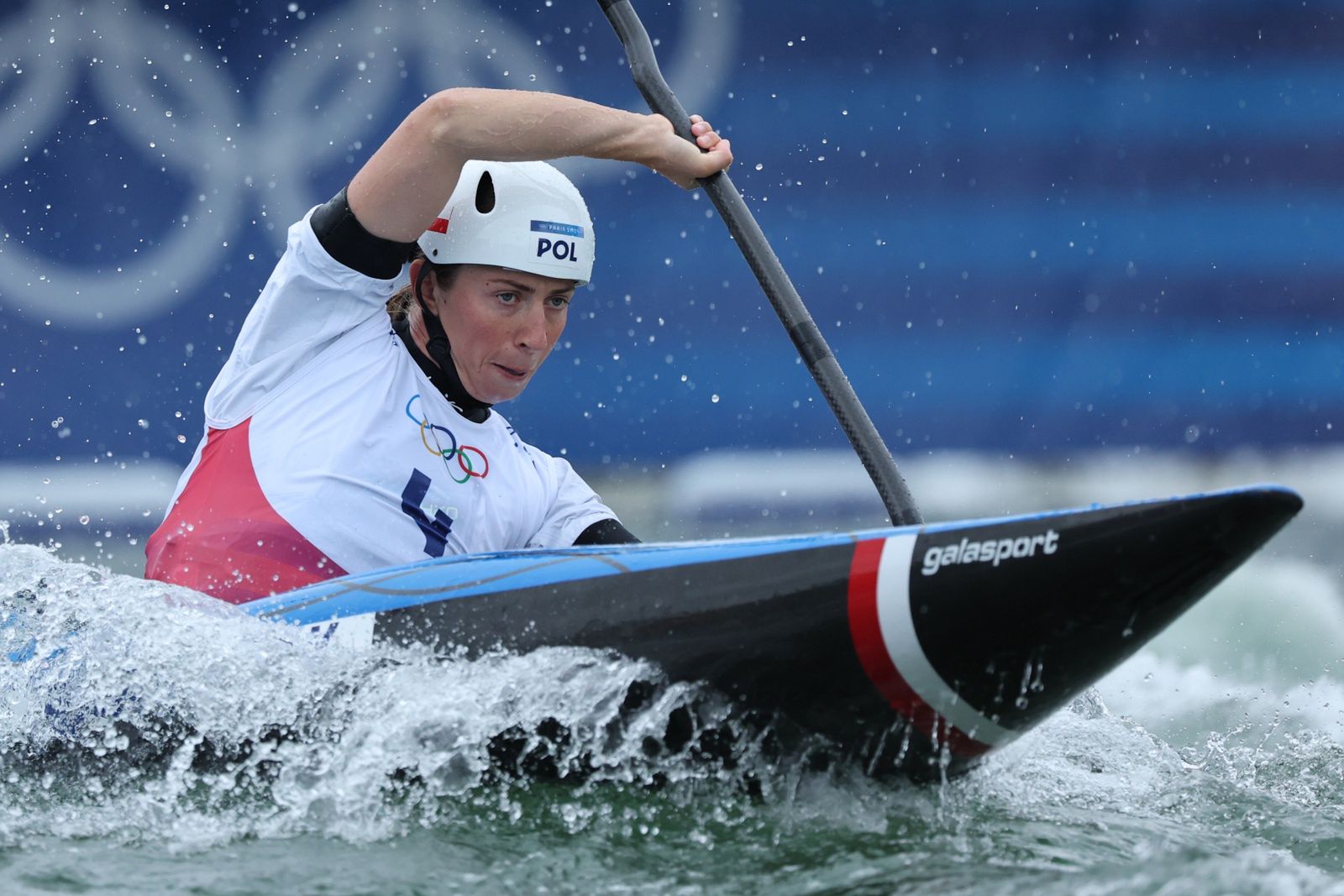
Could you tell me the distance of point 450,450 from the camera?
3.35 metres

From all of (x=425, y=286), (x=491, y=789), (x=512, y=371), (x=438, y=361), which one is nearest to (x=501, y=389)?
(x=512, y=371)

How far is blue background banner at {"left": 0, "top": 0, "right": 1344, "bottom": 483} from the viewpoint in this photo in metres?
Result: 5.27

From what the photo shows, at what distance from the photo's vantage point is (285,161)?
538cm

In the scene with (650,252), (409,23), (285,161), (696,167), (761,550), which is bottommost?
(761,550)

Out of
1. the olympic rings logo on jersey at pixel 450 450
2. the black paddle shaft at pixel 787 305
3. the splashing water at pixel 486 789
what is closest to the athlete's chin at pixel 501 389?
the olympic rings logo on jersey at pixel 450 450

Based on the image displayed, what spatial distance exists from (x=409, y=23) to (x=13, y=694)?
3.18 meters

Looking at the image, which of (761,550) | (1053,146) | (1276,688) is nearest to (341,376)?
(761,550)

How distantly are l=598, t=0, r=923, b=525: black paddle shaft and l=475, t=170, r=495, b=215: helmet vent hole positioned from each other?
1.56ft

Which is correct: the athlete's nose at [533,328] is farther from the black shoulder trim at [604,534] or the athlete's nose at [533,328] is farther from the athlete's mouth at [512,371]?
the black shoulder trim at [604,534]

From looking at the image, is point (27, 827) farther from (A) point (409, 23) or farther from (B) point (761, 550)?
(A) point (409, 23)

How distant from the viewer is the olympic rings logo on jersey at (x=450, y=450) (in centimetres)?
329

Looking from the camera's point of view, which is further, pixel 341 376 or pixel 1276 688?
pixel 1276 688

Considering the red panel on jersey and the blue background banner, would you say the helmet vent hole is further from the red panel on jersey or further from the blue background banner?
the blue background banner

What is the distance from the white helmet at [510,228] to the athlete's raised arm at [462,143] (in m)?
0.19
